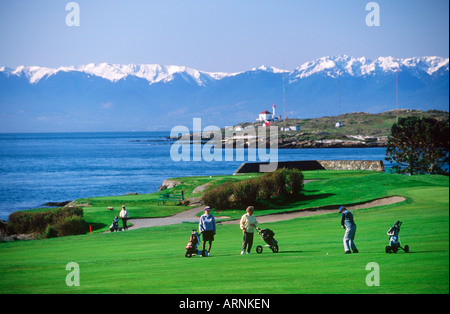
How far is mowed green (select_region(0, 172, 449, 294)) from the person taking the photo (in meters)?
12.3

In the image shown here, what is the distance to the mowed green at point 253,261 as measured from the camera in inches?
486

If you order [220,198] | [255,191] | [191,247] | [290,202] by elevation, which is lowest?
[290,202]

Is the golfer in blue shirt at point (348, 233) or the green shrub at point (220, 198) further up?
the golfer in blue shirt at point (348, 233)

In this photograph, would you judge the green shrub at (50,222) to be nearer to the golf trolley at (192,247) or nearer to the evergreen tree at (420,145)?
the golf trolley at (192,247)

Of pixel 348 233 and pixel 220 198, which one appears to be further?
pixel 220 198

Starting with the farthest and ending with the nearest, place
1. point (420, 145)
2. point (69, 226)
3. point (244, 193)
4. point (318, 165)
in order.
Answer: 1. point (318, 165)
2. point (420, 145)
3. point (244, 193)
4. point (69, 226)

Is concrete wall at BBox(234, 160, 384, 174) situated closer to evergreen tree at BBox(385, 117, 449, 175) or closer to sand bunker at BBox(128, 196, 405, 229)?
evergreen tree at BBox(385, 117, 449, 175)

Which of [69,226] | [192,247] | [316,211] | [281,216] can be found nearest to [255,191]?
[281,216]

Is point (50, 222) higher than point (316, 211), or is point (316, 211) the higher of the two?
point (316, 211)

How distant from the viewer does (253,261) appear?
17.2 m

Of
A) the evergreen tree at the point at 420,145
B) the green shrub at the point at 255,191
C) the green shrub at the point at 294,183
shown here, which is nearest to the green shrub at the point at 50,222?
the green shrub at the point at 255,191

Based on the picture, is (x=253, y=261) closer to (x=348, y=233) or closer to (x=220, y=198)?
(x=348, y=233)

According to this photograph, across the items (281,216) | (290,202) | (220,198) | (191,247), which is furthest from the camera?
(290,202)
